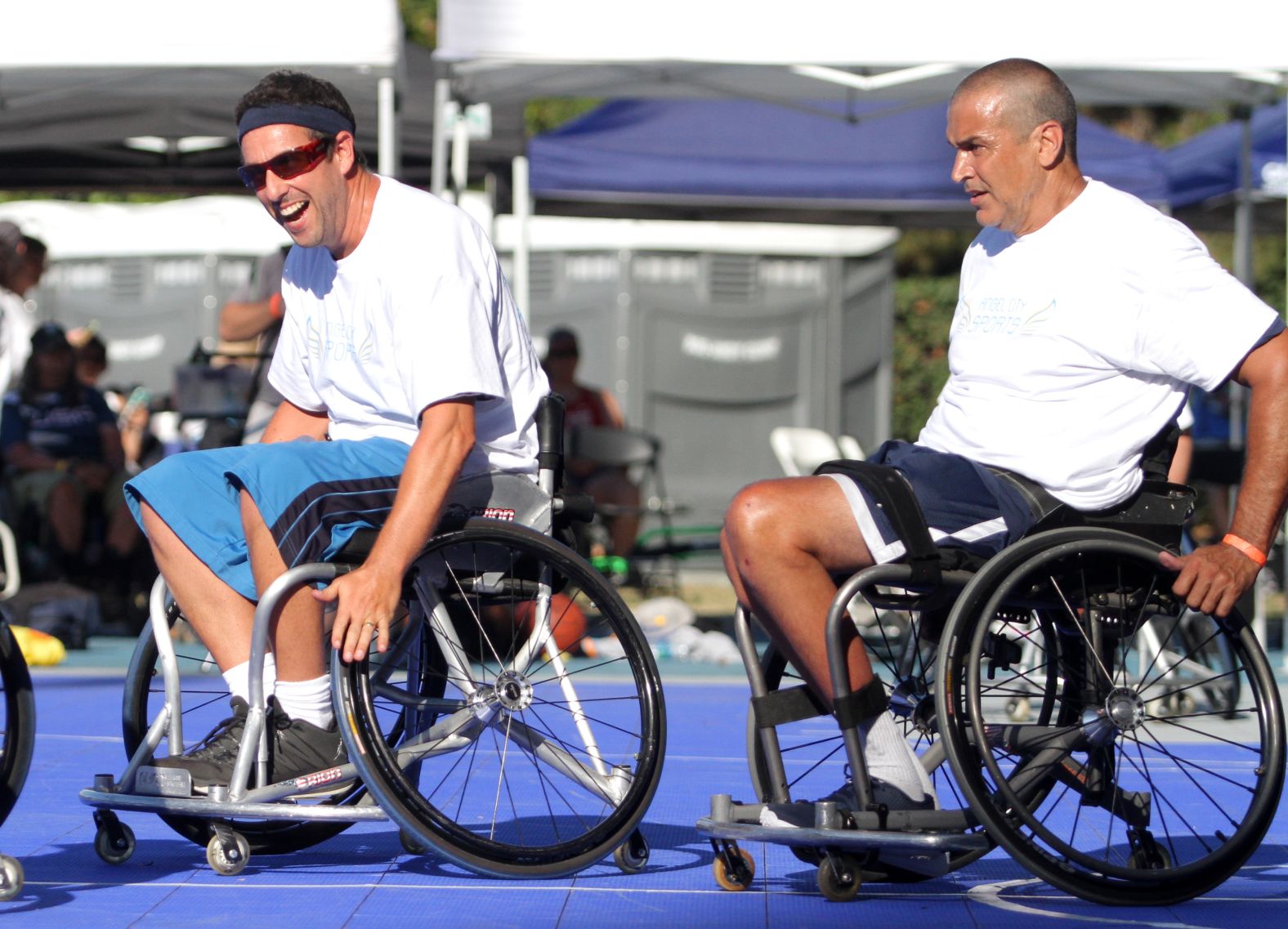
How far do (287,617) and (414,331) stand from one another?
0.54 metres

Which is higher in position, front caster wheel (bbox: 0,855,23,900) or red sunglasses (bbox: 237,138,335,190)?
red sunglasses (bbox: 237,138,335,190)

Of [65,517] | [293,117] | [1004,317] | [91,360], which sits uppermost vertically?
[293,117]

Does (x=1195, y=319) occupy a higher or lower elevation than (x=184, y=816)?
higher

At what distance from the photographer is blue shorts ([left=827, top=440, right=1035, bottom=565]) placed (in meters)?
2.88

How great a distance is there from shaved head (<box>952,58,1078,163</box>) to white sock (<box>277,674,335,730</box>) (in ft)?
4.99

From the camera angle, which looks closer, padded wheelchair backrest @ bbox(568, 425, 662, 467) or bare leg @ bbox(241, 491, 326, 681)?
bare leg @ bbox(241, 491, 326, 681)

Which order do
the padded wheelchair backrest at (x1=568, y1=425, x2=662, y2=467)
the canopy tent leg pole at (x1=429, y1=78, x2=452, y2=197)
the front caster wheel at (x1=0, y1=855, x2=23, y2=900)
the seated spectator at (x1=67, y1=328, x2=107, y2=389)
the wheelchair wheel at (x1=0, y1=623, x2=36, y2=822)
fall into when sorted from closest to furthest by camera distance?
the front caster wheel at (x1=0, y1=855, x2=23, y2=900) < the wheelchair wheel at (x1=0, y1=623, x2=36, y2=822) < the canopy tent leg pole at (x1=429, y1=78, x2=452, y2=197) < the seated spectator at (x1=67, y1=328, x2=107, y2=389) < the padded wheelchair backrest at (x1=568, y1=425, x2=662, y2=467)

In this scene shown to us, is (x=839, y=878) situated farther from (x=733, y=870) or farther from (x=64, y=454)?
(x=64, y=454)

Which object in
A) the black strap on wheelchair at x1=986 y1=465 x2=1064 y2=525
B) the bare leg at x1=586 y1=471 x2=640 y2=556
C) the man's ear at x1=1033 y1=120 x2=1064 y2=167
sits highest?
the man's ear at x1=1033 y1=120 x2=1064 y2=167

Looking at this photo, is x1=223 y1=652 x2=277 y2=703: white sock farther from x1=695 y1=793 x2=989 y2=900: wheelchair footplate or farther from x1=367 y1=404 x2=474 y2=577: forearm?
x1=695 y1=793 x2=989 y2=900: wheelchair footplate

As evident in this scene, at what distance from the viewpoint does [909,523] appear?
2.84 meters

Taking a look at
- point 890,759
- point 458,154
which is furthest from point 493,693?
point 458,154

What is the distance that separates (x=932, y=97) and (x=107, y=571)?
183 inches

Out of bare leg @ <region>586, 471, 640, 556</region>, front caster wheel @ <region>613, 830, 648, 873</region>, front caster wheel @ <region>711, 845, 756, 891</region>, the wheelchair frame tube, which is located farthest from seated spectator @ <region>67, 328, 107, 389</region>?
front caster wheel @ <region>711, 845, 756, 891</region>
